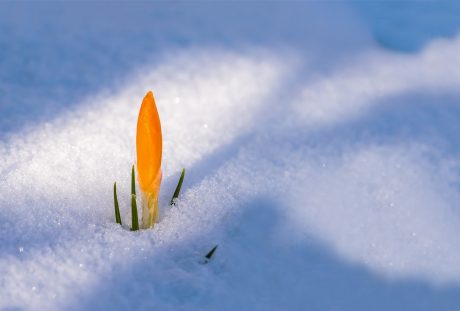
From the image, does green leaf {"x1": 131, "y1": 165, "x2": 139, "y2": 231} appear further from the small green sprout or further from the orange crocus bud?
the small green sprout

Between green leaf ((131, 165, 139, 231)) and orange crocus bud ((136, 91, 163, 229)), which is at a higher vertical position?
orange crocus bud ((136, 91, 163, 229))

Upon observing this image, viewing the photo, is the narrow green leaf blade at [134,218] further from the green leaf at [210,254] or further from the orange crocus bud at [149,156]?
the green leaf at [210,254]

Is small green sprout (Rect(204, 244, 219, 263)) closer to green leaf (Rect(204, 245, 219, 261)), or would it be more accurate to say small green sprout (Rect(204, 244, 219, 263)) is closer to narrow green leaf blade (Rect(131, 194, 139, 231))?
green leaf (Rect(204, 245, 219, 261))

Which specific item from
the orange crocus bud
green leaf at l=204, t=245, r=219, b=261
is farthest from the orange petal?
green leaf at l=204, t=245, r=219, b=261

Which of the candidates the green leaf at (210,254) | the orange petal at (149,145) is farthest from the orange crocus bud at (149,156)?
the green leaf at (210,254)

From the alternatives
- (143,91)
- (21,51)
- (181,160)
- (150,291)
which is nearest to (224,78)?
(143,91)

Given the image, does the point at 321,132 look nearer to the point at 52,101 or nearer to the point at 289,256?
the point at 289,256

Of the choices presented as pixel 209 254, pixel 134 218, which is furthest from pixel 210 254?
pixel 134 218
